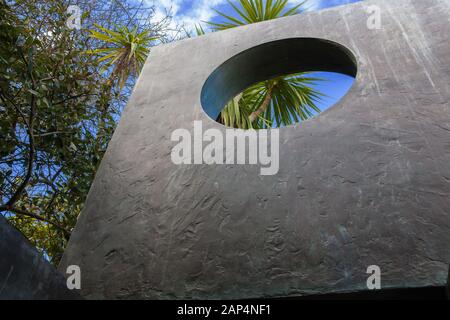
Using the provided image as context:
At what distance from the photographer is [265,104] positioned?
576cm

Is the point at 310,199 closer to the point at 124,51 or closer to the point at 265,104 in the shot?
the point at 265,104

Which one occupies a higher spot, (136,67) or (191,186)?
(136,67)

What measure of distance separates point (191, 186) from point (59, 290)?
41.8 inches

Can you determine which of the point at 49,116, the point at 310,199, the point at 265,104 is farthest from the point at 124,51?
the point at 310,199

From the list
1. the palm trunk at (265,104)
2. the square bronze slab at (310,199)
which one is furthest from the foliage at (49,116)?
the palm trunk at (265,104)

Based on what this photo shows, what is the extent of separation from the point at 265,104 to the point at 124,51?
6.57ft

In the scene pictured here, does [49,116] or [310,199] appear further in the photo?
[49,116]

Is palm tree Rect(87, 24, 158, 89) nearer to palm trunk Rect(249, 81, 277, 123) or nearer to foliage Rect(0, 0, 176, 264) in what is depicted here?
foliage Rect(0, 0, 176, 264)

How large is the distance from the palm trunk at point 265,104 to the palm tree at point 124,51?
5.45 feet

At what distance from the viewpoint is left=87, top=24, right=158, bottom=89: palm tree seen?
525cm

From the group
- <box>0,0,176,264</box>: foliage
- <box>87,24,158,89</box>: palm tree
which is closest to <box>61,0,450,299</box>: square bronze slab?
<box>0,0,176,264</box>: foliage

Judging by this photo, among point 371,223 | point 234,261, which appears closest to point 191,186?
point 234,261
